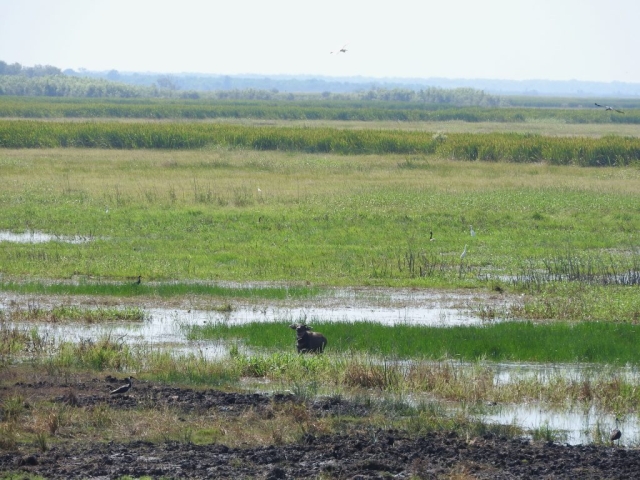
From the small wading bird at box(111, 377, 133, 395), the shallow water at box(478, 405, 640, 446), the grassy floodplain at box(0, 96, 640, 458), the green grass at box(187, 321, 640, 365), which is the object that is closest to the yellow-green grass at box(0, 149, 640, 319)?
the grassy floodplain at box(0, 96, 640, 458)

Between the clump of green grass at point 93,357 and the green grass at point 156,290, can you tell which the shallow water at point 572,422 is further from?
the green grass at point 156,290

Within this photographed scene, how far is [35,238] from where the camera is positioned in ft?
88.4

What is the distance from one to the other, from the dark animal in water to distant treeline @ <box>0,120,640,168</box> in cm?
4023

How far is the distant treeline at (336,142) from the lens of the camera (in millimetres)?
54562

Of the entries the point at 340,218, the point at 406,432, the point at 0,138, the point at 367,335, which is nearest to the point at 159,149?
the point at 0,138

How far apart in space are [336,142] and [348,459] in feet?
169

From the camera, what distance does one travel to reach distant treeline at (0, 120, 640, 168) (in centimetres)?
5456

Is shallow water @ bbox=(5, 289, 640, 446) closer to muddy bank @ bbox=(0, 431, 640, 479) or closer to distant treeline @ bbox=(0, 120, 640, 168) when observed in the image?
muddy bank @ bbox=(0, 431, 640, 479)

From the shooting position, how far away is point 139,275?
2153 centimetres

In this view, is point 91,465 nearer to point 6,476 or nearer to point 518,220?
point 6,476

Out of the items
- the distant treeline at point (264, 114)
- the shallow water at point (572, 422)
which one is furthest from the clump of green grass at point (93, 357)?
the distant treeline at point (264, 114)

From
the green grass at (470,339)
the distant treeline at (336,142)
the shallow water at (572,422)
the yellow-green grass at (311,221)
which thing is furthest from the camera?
the distant treeline at (336,142)

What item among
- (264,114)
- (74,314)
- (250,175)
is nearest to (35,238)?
(74,314)

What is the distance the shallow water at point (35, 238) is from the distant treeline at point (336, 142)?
1187 inches
